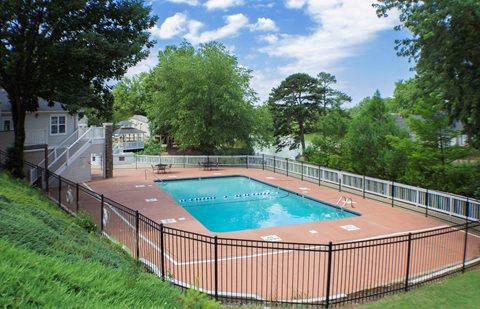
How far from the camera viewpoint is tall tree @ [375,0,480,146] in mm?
12276

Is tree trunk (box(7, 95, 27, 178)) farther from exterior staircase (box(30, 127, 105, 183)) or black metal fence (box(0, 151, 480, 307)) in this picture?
Answer: black metal fence (box(0, 151, 480, 307))

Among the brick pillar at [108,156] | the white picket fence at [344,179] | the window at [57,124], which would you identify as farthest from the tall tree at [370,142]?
the window at [57,124]

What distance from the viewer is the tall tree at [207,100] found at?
108 ft

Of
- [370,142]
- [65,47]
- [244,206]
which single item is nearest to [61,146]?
[65,47]

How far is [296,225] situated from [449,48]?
8068 mm

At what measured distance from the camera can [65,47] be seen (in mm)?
16875

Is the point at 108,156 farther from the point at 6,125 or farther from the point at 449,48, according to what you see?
the point at 449,48

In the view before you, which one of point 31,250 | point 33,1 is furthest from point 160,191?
point 31,250

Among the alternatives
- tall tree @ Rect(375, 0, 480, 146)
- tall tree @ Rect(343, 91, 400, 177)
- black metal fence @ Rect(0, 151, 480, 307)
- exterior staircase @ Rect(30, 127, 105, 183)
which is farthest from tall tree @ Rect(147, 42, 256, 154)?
black metal fence @ Rect(0, 151, 480, 307)

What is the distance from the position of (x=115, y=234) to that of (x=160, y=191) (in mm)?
9345

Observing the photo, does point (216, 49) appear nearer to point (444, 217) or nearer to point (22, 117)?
point (22, 117)

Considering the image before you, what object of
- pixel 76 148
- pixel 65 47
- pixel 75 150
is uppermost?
pixel 65 47

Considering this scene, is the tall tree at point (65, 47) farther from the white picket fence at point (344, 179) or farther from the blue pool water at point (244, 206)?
the white picket fence at point (344, 179)

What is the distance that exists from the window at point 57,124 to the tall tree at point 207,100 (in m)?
10.5
